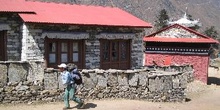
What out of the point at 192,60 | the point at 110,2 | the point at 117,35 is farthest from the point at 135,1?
the point at 117,35

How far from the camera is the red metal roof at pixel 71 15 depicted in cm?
1602

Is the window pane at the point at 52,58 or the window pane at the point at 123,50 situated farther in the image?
the window pane at the point at 123,50

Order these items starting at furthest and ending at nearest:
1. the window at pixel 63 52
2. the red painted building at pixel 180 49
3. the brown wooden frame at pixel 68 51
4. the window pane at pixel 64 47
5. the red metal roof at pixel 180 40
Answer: the red painted building at pixel 180 49 < the red metal roof at pixel 180 40 < the window pane at pixel 64 47 < the window at pixel 63 52 < the brown wooden frame at pixel 68 51

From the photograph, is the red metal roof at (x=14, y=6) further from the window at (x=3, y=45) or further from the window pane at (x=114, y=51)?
the window pane at (x=114, y=51)

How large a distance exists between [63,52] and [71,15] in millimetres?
2199

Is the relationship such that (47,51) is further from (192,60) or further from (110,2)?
(110,2)

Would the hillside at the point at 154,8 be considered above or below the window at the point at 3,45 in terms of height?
above

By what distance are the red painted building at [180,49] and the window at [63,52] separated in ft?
29.2

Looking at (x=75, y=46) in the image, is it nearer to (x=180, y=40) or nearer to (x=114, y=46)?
(x=114, y=46)

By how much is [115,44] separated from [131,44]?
99cm

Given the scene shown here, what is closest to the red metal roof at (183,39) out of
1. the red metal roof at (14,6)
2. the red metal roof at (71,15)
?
the red metal roof at (71,15)

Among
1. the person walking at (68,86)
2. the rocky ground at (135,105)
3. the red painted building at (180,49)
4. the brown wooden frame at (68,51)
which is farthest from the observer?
the red painted building at (180,49)

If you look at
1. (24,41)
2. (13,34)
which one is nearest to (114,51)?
(24,41)

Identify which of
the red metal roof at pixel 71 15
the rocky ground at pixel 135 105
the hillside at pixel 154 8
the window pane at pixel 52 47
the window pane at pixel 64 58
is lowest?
the rocky ground at pixel 135 105
